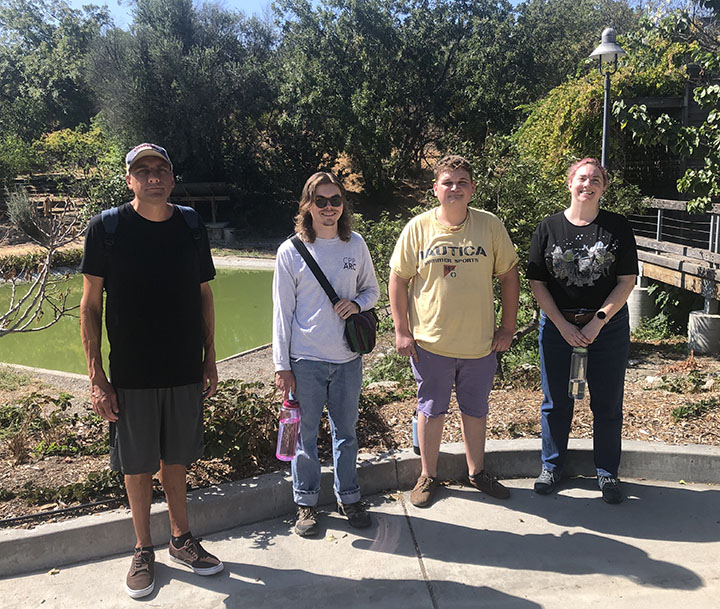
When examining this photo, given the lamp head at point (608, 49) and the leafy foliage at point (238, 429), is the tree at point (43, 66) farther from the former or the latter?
the leafy foliage at point (238, 429)

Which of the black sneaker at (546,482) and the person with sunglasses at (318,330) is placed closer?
the person with sunglasses at (318,330)

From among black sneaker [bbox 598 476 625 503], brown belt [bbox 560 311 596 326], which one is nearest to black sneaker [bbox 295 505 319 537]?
black sneaker [bbox 598 476 625 503]

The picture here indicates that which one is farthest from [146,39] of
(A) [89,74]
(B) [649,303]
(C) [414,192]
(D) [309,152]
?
(B) [649,303]

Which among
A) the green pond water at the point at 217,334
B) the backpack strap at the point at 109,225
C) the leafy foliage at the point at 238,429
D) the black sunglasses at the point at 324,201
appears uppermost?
the black sunglasses at the point at 324,201

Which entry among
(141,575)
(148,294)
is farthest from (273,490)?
(148,294)

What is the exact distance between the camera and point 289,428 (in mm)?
3051

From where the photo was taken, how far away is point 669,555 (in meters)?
2.84

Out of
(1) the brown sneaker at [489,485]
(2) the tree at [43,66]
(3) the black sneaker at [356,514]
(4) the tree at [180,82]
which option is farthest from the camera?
(2) the tree at [43,66]

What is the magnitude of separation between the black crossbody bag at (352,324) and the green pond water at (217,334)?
682 centimetres

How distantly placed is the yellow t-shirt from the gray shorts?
122 cm

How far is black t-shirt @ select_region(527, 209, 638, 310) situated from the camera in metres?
3.20

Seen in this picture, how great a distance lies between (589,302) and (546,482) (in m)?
1.02

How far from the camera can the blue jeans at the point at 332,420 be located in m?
3.02

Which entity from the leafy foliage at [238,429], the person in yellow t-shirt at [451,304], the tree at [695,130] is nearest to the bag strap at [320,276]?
the person in yellow t-shirt at [451,304]
